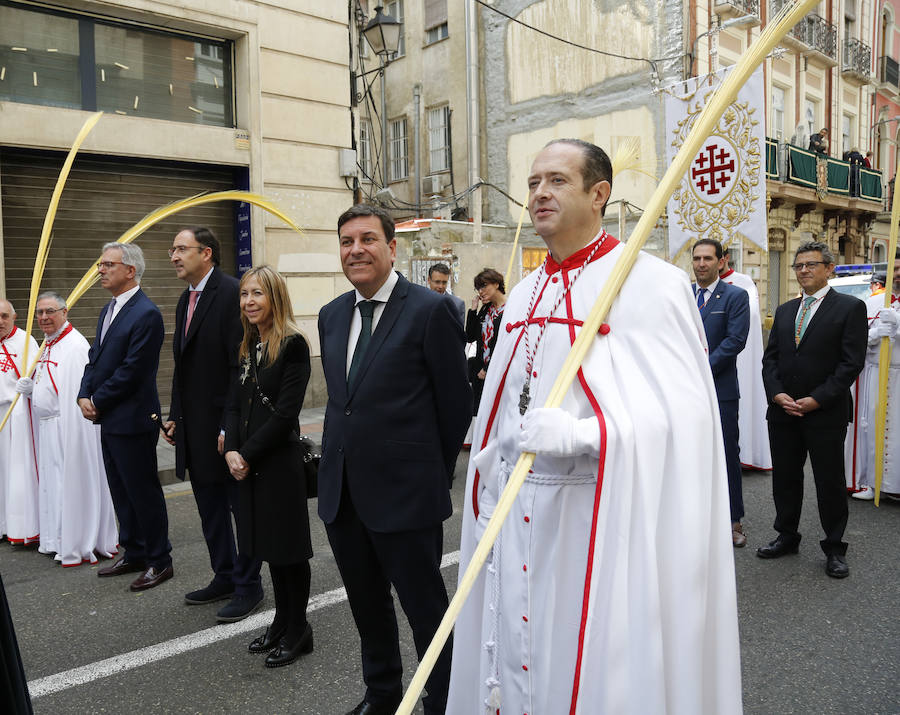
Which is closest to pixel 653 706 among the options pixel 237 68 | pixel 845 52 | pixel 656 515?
pixel 656 515

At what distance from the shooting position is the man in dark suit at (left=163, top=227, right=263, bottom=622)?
4.16 meters

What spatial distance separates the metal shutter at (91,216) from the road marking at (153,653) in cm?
655

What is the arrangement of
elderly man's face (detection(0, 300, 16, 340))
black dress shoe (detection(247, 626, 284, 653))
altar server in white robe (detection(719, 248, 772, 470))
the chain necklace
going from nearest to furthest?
the chain necklace
black dress shoe (detection(247, 626, 284, 653))
elderly man's face (detection(0, 300, 16, 340))
altar server in white robe (detection(719, 248, 772, 470))

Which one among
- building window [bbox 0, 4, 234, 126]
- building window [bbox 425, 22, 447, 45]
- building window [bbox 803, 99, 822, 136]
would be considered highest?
building window [bbox 425, 22, 447, 45]

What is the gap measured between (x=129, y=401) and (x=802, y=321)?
4383 mm

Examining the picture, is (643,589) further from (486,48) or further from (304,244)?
(486,48)

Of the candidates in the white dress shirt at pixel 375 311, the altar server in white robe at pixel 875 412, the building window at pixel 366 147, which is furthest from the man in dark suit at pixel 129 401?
the building window at pixel 366 147

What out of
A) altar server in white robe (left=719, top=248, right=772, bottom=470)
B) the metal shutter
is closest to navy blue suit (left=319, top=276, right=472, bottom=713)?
altar server in white robe (left=719, top=248, right=772, bottom=470)

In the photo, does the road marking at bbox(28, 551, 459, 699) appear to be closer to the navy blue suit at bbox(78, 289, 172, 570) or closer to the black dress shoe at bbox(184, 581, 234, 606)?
the black dress shoe at bbox(184, 581, 234, 606)

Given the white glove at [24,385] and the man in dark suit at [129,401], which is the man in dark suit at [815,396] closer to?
the man in dark suit at [129,401]

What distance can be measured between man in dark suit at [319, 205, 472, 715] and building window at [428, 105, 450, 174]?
723 inches

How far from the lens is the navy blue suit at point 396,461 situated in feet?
9.17

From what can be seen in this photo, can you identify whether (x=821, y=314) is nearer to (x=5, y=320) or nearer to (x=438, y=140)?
(x=5, y=320)

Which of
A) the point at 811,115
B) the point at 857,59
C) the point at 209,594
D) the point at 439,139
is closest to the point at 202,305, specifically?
the point at 209,594
